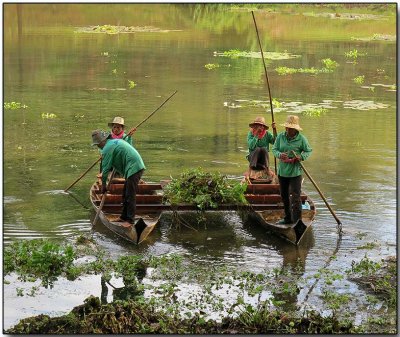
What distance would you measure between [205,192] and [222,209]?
320mm

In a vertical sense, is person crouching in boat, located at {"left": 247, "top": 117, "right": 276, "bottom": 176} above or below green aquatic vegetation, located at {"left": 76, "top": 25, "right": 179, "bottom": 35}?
below

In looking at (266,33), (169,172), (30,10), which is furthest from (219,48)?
(169,172)

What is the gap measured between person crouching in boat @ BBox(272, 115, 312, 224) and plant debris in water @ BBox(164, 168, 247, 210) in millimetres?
763

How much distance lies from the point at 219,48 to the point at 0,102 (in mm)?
26725

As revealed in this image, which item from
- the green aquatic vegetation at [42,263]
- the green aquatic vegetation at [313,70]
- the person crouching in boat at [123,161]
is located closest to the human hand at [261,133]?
the person crouching in boat at [123,161]

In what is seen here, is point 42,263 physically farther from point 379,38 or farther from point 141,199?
point 379,38

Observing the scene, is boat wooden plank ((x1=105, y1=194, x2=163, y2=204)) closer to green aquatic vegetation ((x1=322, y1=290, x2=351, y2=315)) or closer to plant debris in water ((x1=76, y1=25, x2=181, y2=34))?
green aquatic vegetation ((x1=322, y1=290, x2=351, y2=315))

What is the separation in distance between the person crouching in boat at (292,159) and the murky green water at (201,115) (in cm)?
55

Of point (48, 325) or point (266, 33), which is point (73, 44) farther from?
point (48, 325)

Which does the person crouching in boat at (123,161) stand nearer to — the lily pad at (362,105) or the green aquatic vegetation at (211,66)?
the lily pad at (362,105)

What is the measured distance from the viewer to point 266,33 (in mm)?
38031

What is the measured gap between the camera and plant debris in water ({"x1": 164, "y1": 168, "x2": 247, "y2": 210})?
35.0 ft

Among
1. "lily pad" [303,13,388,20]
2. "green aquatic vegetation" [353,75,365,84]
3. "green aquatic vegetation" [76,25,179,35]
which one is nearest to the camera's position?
"green aquatic vegetation" [353,75,365,84]

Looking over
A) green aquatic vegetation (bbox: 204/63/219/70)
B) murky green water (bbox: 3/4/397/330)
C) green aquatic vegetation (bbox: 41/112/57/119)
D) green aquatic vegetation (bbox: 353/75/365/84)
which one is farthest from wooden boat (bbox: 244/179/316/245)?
green aquatic vegetation (bbox: 204/63/219/70)
